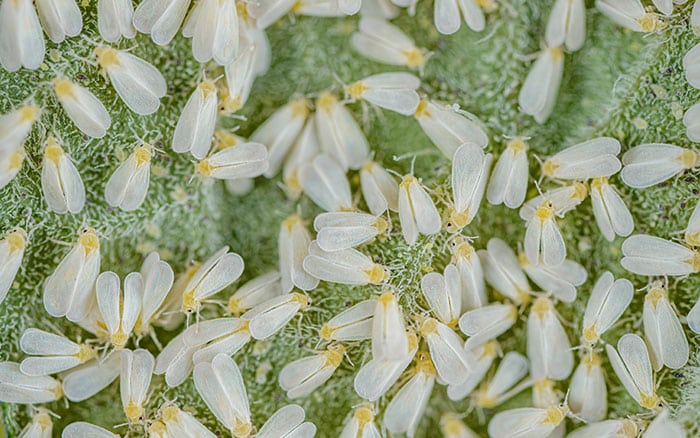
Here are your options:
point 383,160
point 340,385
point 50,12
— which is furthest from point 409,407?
point 50,12

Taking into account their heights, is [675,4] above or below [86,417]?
above

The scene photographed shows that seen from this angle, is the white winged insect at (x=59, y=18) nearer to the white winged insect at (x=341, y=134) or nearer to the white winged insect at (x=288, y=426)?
the white winged insect at (x=341, y=134)

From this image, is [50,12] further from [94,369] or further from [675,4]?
[675,4]

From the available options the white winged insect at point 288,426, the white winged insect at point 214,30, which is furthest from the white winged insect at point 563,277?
the white winged insect at point 214,30

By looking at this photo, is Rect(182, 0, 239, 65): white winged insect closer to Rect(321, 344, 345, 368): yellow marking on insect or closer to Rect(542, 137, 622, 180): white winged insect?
Rect(321, 344, 345, 368): yellow marking on insect

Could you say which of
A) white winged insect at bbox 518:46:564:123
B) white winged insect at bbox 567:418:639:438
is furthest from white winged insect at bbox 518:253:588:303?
white winged insect at bbox 518:46:564:123

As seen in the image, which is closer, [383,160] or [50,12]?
[50,12]
